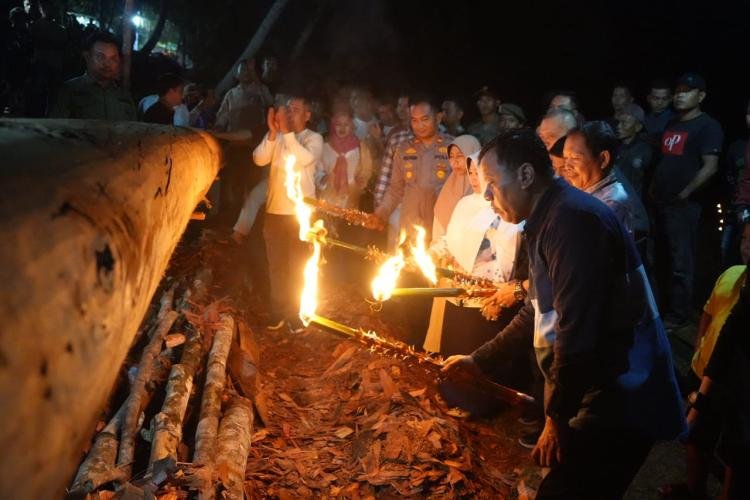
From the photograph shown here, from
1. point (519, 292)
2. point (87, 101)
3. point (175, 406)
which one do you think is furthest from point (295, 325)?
point (87, 101)

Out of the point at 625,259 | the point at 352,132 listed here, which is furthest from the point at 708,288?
the point at 625,259

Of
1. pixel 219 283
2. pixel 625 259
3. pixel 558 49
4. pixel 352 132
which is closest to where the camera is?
pixel 625 259

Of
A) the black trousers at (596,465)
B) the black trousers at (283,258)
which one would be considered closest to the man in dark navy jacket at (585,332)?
the black trousers at (596,465)

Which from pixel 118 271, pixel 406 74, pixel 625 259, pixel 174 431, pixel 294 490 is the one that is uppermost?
pixel 406 74

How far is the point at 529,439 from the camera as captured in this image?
427 cm

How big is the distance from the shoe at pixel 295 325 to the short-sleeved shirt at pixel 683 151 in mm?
4944

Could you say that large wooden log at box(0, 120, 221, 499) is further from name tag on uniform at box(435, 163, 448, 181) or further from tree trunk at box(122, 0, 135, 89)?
tree trunk at box(122, 0, 135, 89)

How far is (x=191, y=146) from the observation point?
3.69 meters

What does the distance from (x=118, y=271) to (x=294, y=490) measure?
2.46 meters

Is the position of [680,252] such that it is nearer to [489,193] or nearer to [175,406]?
[489,193]

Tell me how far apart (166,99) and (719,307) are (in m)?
7.03

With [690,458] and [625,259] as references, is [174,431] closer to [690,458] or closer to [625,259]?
[625,259]

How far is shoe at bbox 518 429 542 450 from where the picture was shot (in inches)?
167

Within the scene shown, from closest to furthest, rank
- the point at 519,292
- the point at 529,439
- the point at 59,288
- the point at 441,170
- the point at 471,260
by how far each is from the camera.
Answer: the point at 59,288
the point at 519,292
the point at 529,439
the point at 471,260
the point at 441,170
